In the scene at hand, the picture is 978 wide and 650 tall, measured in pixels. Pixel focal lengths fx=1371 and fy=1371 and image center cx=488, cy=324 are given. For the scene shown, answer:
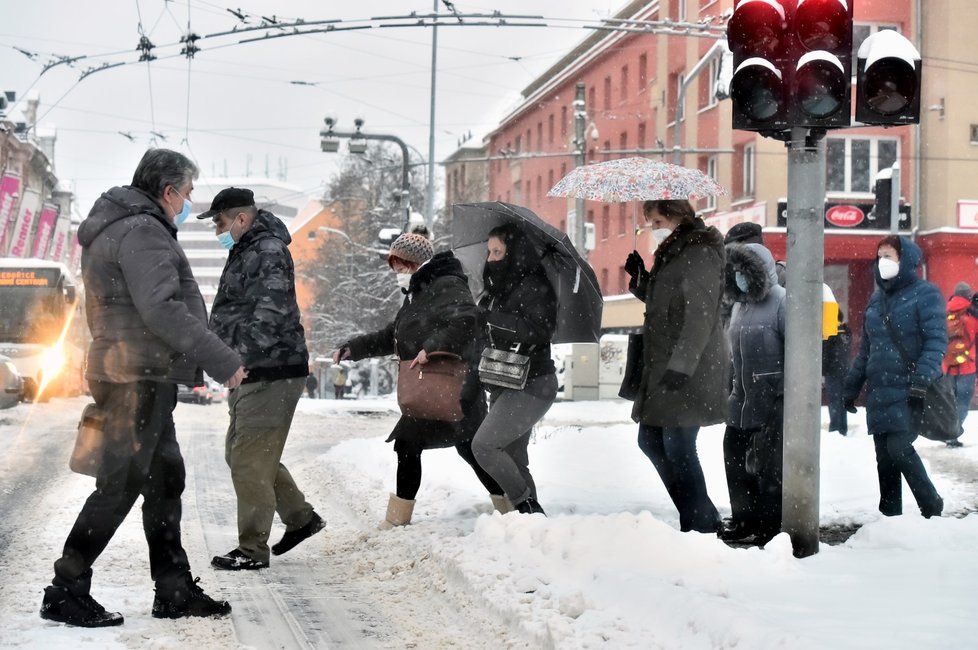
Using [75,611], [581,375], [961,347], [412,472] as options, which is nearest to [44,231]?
[581,375]

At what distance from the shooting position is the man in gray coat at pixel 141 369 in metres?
5.45

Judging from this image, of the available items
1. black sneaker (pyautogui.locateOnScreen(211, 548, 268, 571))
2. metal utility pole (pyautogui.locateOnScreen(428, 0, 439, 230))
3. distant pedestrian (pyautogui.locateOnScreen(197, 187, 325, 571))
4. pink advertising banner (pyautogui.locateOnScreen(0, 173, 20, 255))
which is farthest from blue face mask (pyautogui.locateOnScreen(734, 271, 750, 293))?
pink advertising banner (pyautogui.locateOnScreen(0, 173, 20, 255))

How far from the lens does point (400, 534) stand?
26.0 ft

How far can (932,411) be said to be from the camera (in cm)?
812

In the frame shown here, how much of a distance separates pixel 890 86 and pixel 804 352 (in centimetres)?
132

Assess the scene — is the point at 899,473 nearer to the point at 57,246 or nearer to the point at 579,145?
the point at 579,145

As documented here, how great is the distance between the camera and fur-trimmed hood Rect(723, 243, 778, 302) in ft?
26.4

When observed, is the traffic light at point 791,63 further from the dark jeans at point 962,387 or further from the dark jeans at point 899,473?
the dark jeans at point 962,387

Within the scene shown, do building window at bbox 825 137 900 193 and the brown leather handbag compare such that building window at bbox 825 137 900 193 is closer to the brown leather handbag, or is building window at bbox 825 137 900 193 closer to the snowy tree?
the snowy tree

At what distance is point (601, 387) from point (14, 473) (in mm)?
Answer: 23668

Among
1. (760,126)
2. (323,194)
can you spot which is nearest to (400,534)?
(760,126)

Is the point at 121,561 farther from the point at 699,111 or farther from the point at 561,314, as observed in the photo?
the point at 699,111

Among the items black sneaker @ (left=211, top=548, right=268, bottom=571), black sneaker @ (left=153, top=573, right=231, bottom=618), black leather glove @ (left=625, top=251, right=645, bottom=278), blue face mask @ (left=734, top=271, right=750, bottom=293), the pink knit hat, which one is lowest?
black sneaker @ (left=211, top=548, right=268, bottom=571)

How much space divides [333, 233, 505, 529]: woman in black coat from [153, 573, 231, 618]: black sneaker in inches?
94.1
